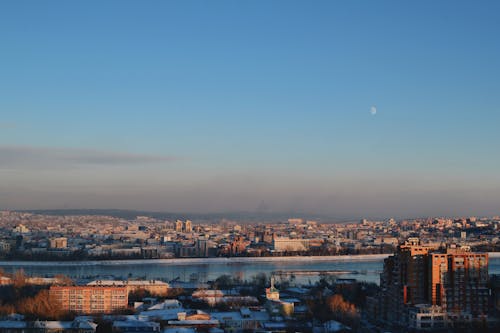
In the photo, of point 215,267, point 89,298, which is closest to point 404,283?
point 89,298

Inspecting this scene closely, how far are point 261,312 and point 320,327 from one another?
144 centimetres

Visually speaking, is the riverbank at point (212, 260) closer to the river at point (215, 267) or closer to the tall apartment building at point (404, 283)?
the river at point (215, 267)

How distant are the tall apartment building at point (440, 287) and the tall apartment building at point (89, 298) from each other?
3.82m

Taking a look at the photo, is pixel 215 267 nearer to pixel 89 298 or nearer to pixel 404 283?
pixel 89 298

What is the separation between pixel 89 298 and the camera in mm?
11375

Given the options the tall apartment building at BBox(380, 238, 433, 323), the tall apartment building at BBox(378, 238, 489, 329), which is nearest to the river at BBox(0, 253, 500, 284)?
the tall apartment building at BBox(380, 238, 433, 323)

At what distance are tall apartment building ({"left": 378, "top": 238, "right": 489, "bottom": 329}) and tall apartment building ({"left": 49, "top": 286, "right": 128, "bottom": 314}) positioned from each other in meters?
3.82

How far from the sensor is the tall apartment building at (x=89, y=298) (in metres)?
11.2

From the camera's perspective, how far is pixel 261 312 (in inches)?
427

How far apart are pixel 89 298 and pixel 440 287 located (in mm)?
4927

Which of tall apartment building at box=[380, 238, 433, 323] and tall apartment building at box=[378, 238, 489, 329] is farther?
tall apartment building at box=[380, 238, 433, 323]

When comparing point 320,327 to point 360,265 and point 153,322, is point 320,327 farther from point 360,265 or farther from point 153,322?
point 360,265

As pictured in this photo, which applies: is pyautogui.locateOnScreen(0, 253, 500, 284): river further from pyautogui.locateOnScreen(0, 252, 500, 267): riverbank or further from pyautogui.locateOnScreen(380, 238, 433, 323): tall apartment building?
pyautogui.locateOnScreen(380, 238, 433, 323): tall apartment building

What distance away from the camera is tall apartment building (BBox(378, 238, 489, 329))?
Result: 952cm
